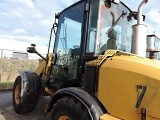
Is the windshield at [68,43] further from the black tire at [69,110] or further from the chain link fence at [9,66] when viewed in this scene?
the chain link fence at [9,66]

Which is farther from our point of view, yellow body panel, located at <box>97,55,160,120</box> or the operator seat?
the operator seat

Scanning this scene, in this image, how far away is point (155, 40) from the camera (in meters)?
4.19

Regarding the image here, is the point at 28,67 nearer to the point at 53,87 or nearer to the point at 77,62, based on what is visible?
the point at 53,87

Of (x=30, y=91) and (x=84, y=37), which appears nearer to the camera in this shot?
(x=84, y=37)

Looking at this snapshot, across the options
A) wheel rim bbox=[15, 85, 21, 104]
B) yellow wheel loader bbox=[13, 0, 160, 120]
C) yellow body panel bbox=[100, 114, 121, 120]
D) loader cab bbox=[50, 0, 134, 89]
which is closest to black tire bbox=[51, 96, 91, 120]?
yellow wheel loader bbox=[13, 0, 160, 120]

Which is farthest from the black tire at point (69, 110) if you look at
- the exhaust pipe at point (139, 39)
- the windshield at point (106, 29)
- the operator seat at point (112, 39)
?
the exhaust pipe at point (139, 39)

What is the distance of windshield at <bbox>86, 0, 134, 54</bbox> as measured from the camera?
3.45 metres

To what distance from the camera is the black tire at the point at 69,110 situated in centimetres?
283

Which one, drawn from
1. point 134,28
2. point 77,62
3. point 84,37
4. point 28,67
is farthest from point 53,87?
point 28,67

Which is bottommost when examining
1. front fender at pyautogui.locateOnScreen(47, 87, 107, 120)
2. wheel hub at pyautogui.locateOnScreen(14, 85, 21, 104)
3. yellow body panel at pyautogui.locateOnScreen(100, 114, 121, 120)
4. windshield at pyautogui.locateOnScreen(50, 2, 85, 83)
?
wheel hub at pyautogui.locateOnScreen(14, 85, 21, 104)

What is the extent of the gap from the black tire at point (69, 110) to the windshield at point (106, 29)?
897mm

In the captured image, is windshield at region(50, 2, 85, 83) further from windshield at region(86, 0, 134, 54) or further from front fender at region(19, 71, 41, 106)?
front fender at region(19, 71, 41, 106)

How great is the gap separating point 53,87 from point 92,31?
64.6 inches

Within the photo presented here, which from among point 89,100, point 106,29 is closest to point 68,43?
point 106,29
